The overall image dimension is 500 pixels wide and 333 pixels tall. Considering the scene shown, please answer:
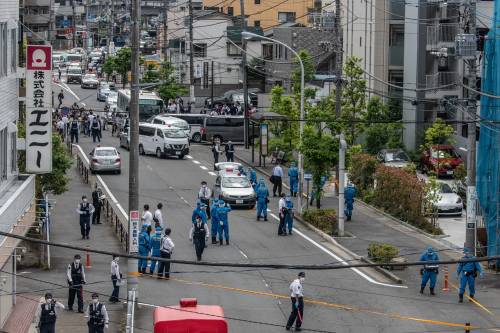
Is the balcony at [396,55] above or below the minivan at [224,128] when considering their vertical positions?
above

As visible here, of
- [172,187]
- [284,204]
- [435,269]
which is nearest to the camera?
[435,269]

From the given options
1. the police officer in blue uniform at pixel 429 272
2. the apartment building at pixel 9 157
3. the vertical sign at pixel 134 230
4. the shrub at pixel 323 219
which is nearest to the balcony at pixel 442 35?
the shrub at pixel 323 219

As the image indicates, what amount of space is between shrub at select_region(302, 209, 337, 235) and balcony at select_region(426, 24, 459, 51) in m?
20.4

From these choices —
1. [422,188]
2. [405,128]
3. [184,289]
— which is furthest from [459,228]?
[405,128]

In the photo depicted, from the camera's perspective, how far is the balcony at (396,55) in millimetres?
69562

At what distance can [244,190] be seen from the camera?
47094mm

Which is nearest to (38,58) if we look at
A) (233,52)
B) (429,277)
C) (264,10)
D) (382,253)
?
(429,277)

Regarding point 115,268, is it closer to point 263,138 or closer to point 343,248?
point 343,248

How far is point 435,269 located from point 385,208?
15.7 m

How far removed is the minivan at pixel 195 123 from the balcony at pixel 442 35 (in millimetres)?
14041

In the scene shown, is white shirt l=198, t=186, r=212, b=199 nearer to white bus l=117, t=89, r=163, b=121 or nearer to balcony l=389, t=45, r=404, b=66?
balcony l=389, t=45, r=404, b=66

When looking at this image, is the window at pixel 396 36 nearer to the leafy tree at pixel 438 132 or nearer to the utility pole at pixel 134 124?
the leafy tree at pixel 438 132

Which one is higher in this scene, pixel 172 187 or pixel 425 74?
pixel 425 74

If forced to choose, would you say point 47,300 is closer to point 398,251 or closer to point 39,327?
point 39,327
